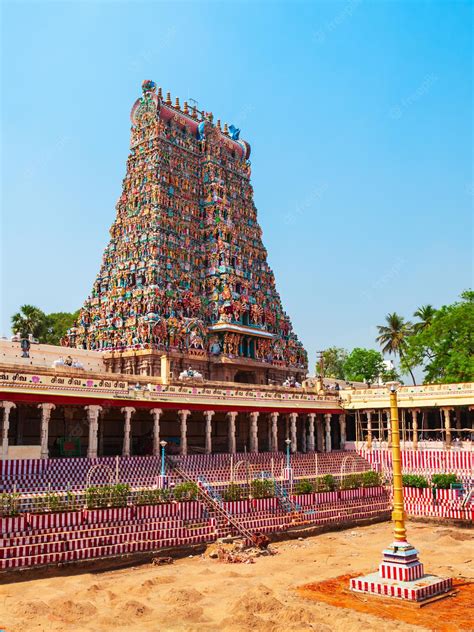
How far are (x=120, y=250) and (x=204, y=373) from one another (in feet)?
44.1

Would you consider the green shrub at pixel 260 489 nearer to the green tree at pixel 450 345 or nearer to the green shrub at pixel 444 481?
the green shrub at pixel 444 481

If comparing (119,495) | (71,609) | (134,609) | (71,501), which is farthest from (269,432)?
(71,609)

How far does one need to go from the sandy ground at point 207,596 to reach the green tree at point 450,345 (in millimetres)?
26656

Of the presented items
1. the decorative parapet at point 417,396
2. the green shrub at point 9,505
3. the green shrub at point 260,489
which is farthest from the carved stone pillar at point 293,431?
the green shrub at point 9,505

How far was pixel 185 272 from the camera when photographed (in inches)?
2164

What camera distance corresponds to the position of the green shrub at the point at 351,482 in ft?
111

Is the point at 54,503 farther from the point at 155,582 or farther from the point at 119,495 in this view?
the point at 155,582

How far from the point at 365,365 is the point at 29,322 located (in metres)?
42.0

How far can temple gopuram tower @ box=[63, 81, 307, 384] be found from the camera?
50625mm

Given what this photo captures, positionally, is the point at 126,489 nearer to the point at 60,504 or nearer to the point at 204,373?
the point at 60,504

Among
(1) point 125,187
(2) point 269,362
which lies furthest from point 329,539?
(1) point 125,187

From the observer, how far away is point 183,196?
58094 millimetres

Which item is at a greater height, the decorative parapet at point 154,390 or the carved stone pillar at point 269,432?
the decorative parapet at point 154,390

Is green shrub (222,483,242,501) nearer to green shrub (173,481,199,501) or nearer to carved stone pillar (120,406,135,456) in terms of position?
green shrub (173,481,199,501)
